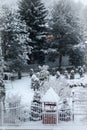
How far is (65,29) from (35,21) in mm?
1894

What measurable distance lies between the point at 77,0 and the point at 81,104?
22072 millimetres

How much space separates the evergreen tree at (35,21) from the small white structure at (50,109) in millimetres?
11093

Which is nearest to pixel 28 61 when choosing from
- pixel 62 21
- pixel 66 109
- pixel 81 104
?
pixel 62 21

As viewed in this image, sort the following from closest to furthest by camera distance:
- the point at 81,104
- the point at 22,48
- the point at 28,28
Answer: the point at 81,104 < the point at 22,48 < the point at 28,28

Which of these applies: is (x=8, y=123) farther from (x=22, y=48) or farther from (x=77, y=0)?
(x=77, y=0)

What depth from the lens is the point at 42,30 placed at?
24.6 m

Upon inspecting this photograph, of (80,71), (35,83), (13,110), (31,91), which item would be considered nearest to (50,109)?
(13,110)

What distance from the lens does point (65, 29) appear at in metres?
24.4

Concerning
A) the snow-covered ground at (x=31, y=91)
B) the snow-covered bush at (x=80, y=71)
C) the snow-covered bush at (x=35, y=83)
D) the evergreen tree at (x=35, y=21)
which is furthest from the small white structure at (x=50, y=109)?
the evergreen tree at (x=35, y=21)

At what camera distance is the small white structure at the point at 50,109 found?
41.9 ft

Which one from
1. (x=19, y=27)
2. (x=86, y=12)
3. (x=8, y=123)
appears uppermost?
(x=86, y=12)

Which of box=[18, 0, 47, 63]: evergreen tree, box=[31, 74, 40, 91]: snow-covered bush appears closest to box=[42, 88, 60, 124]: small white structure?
box=[31, 74, 40, 91]: snow-covered bush

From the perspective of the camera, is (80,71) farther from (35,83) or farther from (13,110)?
(13,110)

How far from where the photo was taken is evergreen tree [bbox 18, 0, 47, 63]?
24.3 meters
